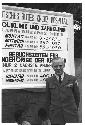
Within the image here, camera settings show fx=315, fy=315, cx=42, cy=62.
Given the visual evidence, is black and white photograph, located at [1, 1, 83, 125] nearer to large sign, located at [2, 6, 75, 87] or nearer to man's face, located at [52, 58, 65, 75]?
large sign, located at [2, 6, 75, 87]

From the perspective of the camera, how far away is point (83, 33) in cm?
509

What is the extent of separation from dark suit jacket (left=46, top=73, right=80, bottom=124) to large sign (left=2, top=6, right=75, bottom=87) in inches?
22.4

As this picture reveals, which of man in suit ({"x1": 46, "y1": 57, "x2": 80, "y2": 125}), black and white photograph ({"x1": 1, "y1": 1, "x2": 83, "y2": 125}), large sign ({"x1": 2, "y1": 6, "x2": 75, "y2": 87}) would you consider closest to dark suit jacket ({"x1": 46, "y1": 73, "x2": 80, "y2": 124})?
man in suit ({"x1": 46, "y1": 57, "x2": 80, "y2": 125})

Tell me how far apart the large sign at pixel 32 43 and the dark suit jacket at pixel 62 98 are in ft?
1.86

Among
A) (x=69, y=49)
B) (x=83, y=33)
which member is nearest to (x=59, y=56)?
(x=69, y=49)

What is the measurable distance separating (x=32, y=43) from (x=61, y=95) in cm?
101

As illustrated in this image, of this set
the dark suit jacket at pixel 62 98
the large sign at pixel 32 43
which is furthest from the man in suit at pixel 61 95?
the large sign at pixel 32 43

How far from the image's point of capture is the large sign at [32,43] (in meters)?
4.91

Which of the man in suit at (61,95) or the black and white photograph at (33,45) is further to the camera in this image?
the black and white photograph at (33,45)

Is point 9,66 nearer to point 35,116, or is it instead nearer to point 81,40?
point 35,116

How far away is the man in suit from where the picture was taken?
444 cm

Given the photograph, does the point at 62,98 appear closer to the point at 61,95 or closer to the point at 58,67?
the point at 61,95

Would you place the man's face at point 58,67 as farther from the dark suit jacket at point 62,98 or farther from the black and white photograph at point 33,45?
the black and white photograph at point 33,45

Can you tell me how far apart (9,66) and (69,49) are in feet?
3.25
